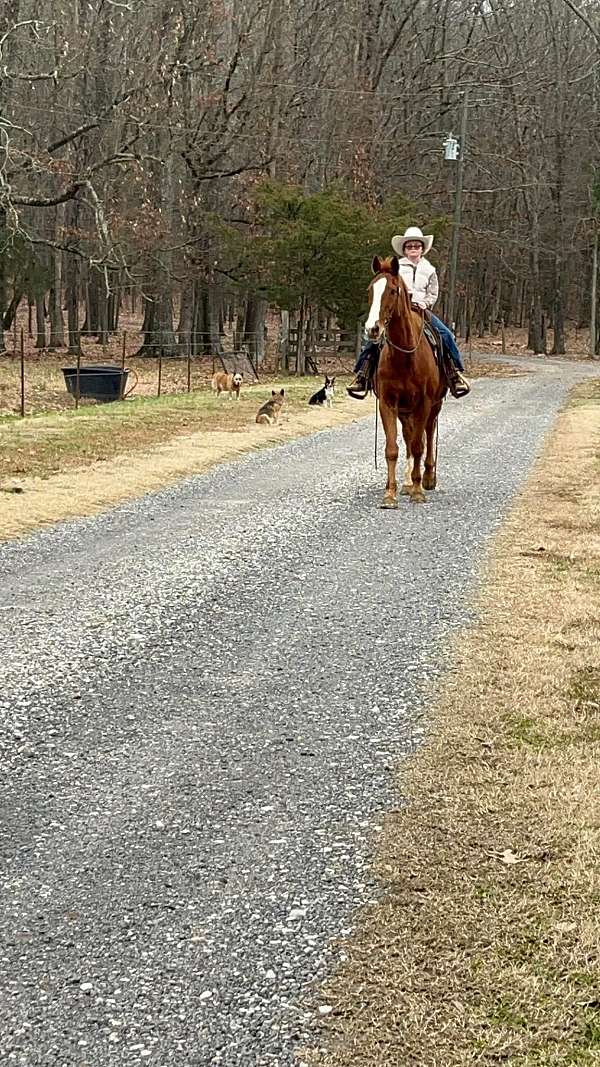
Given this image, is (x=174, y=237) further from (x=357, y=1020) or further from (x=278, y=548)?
(x=357, y=1020)

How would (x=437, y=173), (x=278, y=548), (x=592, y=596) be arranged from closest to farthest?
(x=592, y=596)
(x=278, y=548)
(x=437, y=173)

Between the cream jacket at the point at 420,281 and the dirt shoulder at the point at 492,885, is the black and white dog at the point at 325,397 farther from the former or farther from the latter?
the dirt shoulder at the point at 492,885

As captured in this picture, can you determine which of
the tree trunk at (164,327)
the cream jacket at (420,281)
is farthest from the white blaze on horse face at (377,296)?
the tree trunk at (164,327)

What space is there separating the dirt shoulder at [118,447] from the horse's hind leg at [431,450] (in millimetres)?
2905

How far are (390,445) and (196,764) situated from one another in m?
7.10

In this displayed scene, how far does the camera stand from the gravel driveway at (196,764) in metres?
2.93

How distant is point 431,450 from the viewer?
12203 millimetres

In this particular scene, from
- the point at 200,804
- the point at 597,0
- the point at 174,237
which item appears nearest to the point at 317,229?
the point at 174,237

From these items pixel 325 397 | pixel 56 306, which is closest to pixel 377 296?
pixel 325 397

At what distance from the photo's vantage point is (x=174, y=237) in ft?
131

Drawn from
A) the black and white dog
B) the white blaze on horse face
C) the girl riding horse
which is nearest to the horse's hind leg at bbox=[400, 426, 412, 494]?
the girl riding horse

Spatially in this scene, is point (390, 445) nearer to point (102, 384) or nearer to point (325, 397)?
point (325, 397)

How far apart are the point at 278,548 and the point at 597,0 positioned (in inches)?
1505

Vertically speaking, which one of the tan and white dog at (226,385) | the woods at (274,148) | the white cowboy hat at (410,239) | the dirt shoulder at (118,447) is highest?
the woods at (274,148)
